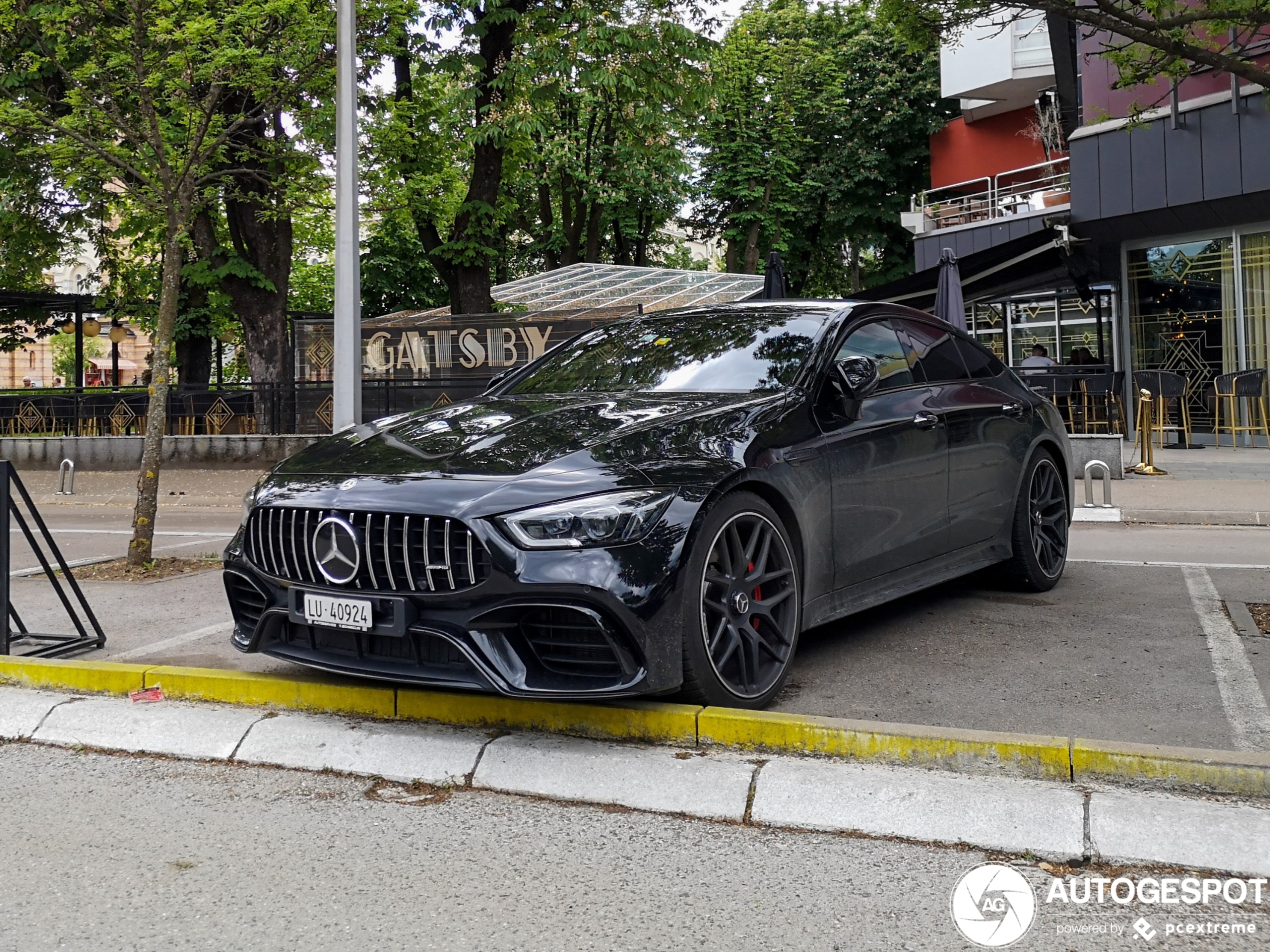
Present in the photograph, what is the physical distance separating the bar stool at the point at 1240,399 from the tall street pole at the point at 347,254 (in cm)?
1248

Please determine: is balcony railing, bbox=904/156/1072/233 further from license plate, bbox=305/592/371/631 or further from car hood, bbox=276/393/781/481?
license plate, bbox=305/592/371/631

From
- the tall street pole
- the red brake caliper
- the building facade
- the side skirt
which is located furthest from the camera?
the building facade

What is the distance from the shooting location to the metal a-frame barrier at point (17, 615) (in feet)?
17.9

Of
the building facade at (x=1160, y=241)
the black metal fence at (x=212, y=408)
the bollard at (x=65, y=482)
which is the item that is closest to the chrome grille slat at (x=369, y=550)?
the building facade at (x=1160, y=241)

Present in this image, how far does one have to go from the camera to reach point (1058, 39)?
26969 mm

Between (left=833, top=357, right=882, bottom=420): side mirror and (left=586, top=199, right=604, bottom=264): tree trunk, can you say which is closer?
(left=833, top=357, right=882, bottom=420): side mirror

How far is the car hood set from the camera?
420cm

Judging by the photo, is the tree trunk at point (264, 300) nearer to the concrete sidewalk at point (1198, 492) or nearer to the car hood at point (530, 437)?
the concrete sidewalk at point (1198, 492)

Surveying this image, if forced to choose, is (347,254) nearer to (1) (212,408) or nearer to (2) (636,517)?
(2) (636,517)

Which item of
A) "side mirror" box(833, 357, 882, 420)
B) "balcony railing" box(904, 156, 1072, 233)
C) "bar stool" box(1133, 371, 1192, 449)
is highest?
"balcony railing" box(904, 156, 1072, 233)

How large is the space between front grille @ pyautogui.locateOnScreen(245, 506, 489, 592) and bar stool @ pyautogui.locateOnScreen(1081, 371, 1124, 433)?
52.2 feet

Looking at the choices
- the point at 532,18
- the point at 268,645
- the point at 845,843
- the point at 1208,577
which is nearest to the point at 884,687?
the point at 845,843

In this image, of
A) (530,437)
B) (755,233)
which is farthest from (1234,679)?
(755,233)

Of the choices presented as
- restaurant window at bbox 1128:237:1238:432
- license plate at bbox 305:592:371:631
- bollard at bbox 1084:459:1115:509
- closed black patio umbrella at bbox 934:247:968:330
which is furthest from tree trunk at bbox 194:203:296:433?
license plate at bbox 305:592:371:631
